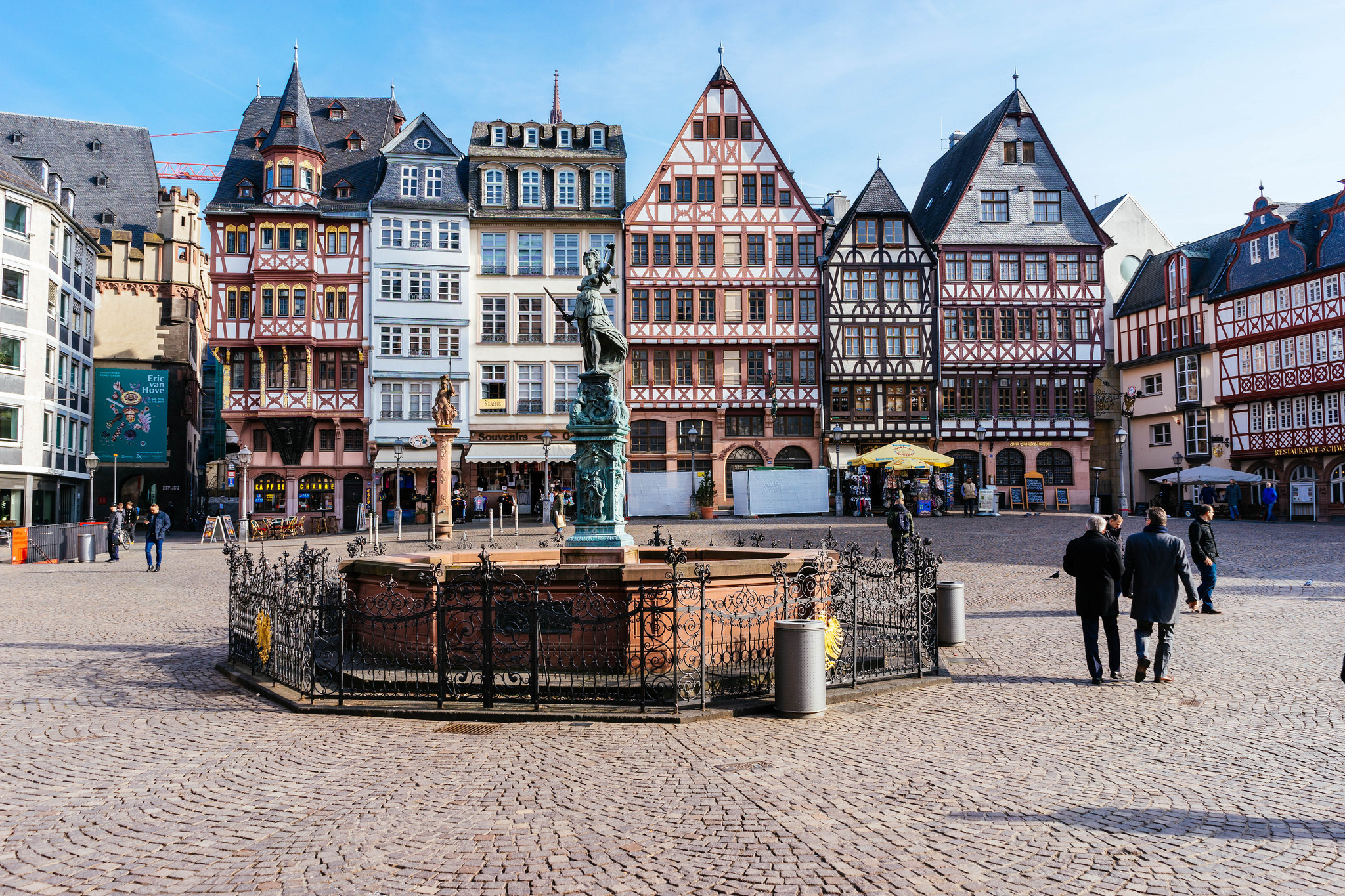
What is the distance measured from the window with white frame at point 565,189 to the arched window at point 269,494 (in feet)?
60.4

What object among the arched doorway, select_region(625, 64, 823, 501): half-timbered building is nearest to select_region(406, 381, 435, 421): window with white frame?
select_region(625, 64, 823, 501): half-timbered building

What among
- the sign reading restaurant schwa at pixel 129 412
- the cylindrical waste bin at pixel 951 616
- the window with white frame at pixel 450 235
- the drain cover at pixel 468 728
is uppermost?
the window with white frame at pixel 450 235

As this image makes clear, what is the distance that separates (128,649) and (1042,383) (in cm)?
4163

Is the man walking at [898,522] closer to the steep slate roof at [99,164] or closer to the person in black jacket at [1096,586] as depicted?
the person in black jacket at [1096,586]

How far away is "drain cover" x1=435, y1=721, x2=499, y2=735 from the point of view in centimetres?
759

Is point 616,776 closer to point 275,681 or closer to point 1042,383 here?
Answer: point 275,681

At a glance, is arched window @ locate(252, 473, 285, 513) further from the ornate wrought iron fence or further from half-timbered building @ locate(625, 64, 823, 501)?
the ornate wrought iron fence

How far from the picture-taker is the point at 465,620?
9.20 meters

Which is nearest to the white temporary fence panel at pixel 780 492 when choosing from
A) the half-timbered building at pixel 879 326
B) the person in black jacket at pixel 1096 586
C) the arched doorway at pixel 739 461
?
the arched doorway at pixel 739 461

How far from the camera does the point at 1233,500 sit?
39375 millimetres

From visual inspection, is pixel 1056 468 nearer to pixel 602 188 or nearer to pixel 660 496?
pixel 660 496

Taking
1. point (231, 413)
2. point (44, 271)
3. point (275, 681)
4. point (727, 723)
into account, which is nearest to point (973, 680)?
point (727, 723)

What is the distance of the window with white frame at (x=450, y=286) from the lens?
142ft

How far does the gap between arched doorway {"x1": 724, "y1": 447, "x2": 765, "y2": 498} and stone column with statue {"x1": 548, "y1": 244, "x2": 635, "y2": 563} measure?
102ft
